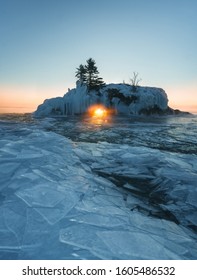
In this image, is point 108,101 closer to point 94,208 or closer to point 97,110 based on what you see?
point 97,110

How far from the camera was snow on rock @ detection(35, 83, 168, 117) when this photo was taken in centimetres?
3903

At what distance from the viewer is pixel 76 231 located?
9.54 ft

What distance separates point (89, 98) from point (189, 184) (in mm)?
35034

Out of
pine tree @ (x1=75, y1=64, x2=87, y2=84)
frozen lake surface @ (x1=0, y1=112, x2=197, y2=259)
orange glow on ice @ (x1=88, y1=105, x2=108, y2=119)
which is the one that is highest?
pine tree @ (x1=75, y1=64, x2=87, y2=84)

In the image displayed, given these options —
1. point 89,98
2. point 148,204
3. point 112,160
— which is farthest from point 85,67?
point 148,204

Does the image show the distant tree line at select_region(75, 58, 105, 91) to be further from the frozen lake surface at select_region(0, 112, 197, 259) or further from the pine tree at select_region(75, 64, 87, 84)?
the frozen lake surface at select_region(0, 112, 197, 259)

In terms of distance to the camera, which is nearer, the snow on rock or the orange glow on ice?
the snow on rock

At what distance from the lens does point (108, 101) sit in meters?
39.6

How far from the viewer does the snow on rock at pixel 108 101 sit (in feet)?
128

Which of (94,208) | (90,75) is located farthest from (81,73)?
(94,208)

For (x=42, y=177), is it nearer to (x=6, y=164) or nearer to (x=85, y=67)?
(x=6, y=164)

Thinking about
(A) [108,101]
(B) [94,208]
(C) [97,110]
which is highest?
(A) [108,101]

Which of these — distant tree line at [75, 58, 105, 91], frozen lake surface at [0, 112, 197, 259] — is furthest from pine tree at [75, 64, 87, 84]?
frozen lake surface at [0, 112, 197, 259]

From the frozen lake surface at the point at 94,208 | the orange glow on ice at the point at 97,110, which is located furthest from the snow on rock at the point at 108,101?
the frozen lake surface at the point at 94,208
